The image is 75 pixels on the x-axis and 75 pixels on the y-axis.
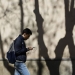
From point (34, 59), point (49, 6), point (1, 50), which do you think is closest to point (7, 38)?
point (1, 50)

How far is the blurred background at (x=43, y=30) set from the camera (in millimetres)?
8266

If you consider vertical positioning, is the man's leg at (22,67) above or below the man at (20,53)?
below

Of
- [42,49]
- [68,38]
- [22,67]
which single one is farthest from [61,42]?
[22,67]

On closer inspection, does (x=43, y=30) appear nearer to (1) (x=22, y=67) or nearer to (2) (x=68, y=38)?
(2) (x=68, y=38)

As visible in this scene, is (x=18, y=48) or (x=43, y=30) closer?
(x=18, y=48)

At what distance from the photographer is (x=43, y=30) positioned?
27.2 feet

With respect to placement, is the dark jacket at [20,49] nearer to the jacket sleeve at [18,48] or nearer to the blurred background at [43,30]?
the jacket sleeve at [18,48]

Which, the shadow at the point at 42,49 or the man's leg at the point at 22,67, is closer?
the man's leg at the point at 22,67

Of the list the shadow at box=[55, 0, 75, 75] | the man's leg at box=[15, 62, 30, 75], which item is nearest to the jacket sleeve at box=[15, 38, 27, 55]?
the man's leg at box=[15, 62, 30, 75]

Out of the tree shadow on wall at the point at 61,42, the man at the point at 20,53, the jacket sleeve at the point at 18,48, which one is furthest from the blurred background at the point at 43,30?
the jacket sleeve at the point at 18,48

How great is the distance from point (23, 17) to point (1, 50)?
1188 mm

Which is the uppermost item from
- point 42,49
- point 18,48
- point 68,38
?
point 18,48

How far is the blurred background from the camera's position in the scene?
325 inches

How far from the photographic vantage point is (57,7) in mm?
8273
